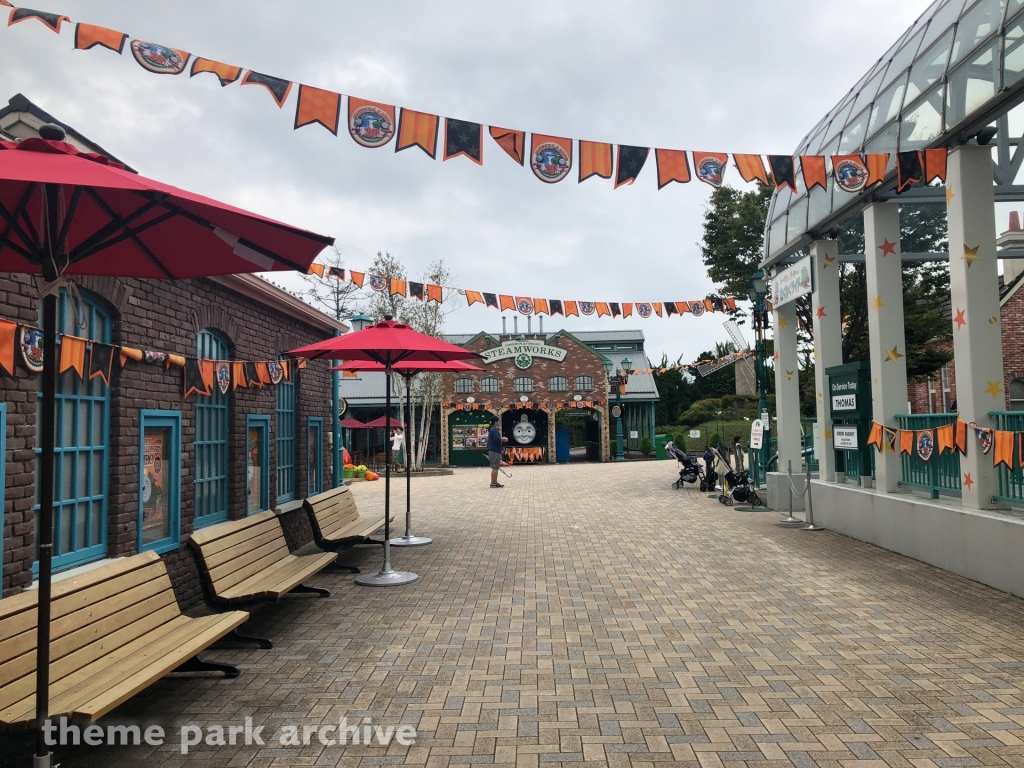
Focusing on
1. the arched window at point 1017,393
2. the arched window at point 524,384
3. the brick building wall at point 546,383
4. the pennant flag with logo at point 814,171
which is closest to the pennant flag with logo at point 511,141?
the pennant flag with logo at point 814,171

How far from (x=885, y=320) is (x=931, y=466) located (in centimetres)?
207

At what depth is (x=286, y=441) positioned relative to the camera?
9016 millimetres

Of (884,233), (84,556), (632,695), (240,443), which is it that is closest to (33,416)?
(84,556)

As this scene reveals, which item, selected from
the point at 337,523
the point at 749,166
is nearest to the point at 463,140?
the point at 749,166

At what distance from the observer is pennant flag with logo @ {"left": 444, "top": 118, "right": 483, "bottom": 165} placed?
21.1 feet

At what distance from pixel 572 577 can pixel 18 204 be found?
582 centimetres

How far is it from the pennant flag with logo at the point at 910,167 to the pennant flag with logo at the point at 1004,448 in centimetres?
291

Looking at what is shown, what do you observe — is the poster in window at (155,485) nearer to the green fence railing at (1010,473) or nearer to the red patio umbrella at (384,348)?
the red patio umbrella at (384,348)

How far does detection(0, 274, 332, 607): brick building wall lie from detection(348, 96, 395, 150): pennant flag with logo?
6.87 feet

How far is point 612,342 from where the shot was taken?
4025cm

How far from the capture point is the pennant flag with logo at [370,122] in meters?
6.03

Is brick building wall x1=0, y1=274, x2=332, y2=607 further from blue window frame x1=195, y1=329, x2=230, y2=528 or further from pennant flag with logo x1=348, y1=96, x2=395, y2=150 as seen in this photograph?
pennant flag with logo x1=348, y1=96, x2=395, y2=150

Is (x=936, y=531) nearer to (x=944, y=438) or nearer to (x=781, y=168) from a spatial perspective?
(x=944, y=438)

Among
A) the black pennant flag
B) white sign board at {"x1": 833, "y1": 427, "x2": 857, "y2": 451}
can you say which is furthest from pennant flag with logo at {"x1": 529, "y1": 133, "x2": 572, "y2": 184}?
white sign board at {"x1": 833, "y1": 427, "x2": 857, "y2": 451}
